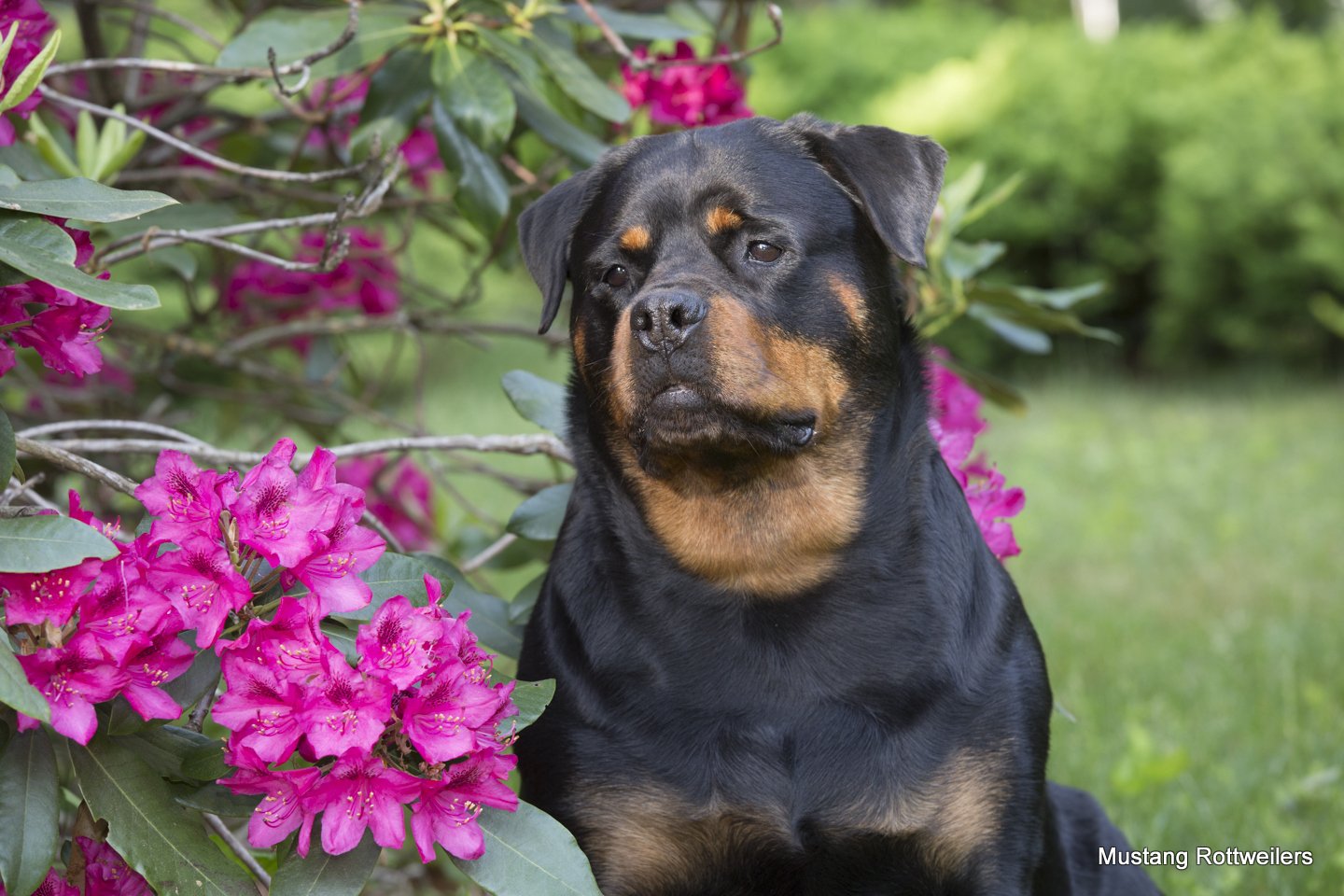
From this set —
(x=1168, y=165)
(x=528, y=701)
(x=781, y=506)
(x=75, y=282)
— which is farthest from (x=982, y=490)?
(x=1168, y=165)

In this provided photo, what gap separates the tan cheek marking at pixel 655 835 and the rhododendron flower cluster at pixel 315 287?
209 cm

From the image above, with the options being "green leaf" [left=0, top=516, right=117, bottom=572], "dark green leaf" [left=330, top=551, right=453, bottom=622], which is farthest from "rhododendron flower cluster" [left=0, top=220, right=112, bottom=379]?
"dark green leaf" [left=330, top=551, right=453, bottom=622]

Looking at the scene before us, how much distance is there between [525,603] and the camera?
294 centimetres

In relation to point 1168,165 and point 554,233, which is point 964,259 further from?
point 1168,165

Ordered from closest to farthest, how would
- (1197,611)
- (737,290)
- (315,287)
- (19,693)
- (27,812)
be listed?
1. (19,693)
2. (27,812)
3. (737,290)
4. (315,287)
5. (1197,611)

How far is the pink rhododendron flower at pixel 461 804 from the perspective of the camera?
1935mm

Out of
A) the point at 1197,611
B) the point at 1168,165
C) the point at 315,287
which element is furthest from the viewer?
the point at 1168,165

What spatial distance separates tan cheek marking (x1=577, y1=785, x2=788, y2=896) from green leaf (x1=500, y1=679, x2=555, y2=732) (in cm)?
31

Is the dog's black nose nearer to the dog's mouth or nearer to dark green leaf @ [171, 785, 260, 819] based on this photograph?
the dog's mouth

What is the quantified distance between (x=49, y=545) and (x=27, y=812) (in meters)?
0.38

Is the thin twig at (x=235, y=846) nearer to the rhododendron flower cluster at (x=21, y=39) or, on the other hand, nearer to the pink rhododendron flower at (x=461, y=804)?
the pink rhododendron flower at (x=461, y=804)

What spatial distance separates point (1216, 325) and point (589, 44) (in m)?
8.45

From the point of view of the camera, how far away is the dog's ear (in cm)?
257

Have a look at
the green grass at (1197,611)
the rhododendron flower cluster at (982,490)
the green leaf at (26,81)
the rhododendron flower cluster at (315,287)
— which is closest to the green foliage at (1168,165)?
the green grass at (1197,611)
